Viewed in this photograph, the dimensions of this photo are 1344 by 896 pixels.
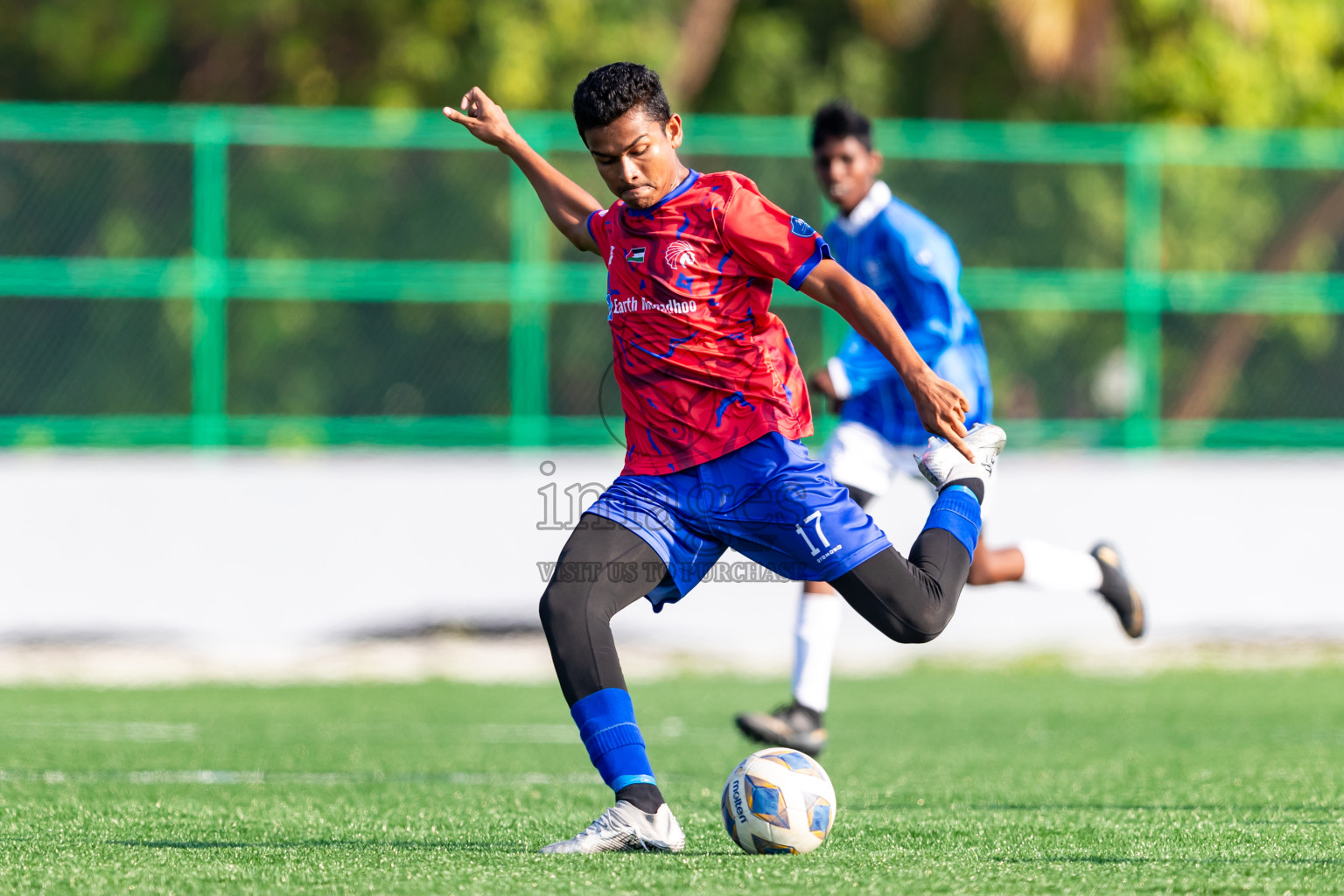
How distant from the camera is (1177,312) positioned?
1284 cm

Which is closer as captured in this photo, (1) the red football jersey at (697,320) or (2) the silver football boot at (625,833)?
(2) the silver football boot at (625,833)

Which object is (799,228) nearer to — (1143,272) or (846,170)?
(846,170)

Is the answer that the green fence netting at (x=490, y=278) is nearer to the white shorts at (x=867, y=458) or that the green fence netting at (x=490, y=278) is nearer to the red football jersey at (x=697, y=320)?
the white shorts at (x=867, y=458)

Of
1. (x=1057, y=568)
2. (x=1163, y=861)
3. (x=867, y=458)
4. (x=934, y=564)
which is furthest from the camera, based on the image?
(x=1057, y=568)

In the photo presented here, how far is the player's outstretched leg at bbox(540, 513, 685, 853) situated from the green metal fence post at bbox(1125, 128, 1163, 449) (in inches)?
346

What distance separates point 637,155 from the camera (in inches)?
181

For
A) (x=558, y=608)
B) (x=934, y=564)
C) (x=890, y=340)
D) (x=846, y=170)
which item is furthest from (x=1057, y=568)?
(x=558, y=608)

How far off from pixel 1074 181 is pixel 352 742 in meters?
7.27

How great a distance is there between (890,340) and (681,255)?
591 millimetres

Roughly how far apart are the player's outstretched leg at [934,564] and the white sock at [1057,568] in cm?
228

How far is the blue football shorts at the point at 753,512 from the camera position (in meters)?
4.69

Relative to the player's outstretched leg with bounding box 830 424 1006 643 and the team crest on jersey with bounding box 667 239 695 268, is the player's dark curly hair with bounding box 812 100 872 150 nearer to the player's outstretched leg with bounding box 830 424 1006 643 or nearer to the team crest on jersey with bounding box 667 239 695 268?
the player's outstretched leg with bounding box 830 424 1006 643

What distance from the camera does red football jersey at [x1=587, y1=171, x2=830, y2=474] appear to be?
467 cm

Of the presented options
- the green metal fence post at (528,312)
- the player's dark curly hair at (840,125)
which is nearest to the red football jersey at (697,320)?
the player's dark curly hair at (840,125)
